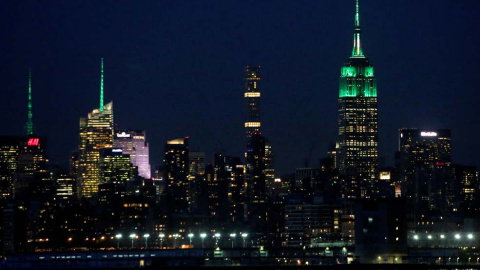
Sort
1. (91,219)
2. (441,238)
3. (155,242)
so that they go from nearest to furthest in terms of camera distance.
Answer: (441,238) → (155,242) → (91,219)

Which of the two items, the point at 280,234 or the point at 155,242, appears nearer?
the point at 155,242

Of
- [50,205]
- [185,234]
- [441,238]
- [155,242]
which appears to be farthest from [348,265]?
[50,205]

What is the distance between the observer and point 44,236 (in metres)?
173

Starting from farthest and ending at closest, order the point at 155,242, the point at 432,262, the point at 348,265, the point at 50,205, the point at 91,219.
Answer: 1. the point at 50,205
2. the point at 91,219
3. the point at 155,242
4. the point at 432,262
5. the point at 348,265

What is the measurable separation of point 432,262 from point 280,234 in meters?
83.9

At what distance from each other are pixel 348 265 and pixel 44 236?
82.4 meters

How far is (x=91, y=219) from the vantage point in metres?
182

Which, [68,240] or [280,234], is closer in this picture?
[68,240]

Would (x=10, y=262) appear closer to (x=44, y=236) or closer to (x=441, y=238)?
(x=441, y=238)

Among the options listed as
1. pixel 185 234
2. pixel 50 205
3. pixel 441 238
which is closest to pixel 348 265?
pixel 441 238

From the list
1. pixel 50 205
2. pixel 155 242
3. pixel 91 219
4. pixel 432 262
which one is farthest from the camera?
pixel 50 205

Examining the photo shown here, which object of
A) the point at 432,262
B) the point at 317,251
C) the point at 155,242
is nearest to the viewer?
the point at 432,262

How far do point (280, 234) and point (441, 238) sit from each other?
4328 centimetres

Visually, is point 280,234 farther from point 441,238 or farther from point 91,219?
point 441,238
